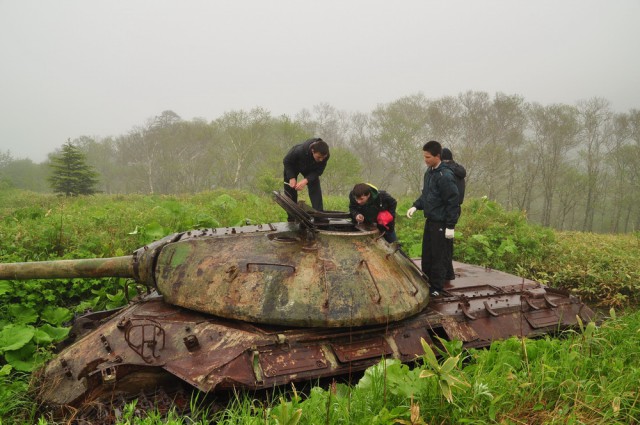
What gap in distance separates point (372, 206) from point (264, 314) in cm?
203

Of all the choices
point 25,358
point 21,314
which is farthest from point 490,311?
point 21,314

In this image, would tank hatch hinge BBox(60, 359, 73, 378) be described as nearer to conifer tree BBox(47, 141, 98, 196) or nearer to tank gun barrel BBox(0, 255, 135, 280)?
tank gun barrel BBox(0, 255, 135, 280)

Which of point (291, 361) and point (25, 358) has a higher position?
point (291, 361)

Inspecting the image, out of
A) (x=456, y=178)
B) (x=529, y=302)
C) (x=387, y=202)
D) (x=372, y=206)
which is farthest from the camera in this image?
(x=456, y=178)

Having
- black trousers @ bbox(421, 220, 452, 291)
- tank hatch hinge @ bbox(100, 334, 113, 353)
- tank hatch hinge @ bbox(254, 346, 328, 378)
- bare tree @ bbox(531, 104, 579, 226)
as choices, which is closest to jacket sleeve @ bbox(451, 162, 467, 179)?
black trousers @ bbox(421, 220, 452, 291)

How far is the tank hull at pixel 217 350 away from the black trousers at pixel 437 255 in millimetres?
641

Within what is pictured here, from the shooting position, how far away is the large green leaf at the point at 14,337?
13.3 feet

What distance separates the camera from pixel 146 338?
11.0 feet

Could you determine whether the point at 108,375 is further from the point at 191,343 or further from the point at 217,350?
the point at 217,350

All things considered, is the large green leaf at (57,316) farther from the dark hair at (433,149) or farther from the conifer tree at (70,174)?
the conifer tree at (70,174)

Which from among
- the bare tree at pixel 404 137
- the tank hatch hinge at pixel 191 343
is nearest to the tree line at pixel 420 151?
the bare tree at pixel 404 137

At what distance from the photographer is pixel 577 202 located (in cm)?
3288

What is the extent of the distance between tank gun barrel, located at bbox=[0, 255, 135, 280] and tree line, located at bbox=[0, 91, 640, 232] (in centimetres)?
2067

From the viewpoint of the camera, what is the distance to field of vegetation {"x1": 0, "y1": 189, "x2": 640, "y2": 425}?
2639 mm
